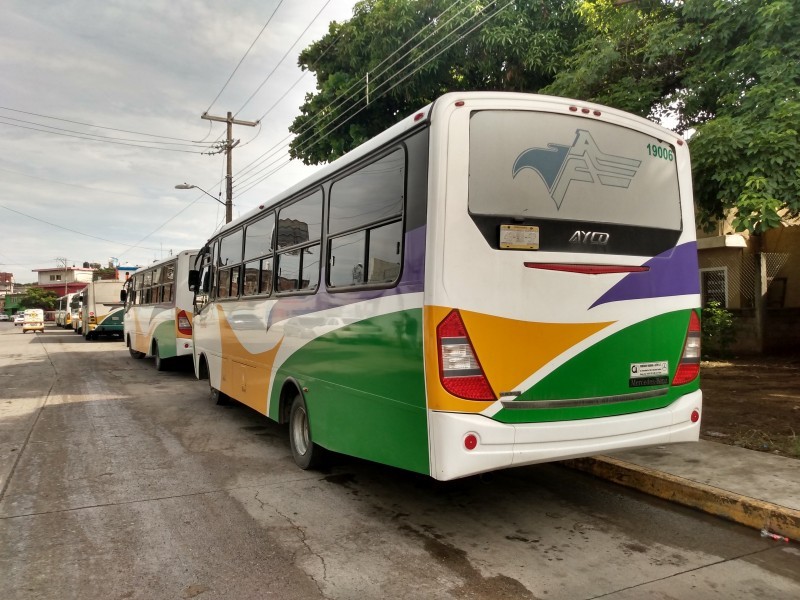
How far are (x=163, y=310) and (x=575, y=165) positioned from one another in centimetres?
1274

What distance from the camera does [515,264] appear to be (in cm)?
371

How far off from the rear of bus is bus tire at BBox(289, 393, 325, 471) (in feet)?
7.90

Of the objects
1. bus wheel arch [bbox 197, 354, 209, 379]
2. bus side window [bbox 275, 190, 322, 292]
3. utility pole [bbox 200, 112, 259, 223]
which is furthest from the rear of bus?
utility pole [bbox 200, 112, 259, 223]

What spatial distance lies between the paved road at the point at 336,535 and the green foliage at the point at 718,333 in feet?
33.4

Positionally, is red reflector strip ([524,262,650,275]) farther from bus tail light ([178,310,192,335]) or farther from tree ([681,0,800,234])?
bus tail light ([178,310,192,335])

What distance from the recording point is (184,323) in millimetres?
13312

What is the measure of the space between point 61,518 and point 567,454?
12.6ft

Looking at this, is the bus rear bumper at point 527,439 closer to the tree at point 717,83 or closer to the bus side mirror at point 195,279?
the tree at point 717,83

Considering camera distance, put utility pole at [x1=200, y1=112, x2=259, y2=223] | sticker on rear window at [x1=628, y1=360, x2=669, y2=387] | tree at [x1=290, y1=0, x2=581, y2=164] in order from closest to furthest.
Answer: sticker on rear window at [x1=628, y1=360, x2=669, y2=387] < tree at [x1=290, y1=0, x2=581, y2=164] < utility pole at [x1=200, y1=112, x2=259, y2=223]

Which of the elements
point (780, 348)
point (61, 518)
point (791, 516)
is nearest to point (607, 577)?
point (791, 516)

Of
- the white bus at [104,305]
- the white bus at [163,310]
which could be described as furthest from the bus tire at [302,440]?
the white bus at [104,305]

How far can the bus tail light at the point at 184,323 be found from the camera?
1327 centimetres

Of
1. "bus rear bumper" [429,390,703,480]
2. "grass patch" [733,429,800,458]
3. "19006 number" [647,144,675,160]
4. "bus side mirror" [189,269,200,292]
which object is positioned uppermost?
"19006 number" [647,144,675,160]

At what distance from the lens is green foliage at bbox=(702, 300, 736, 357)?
1397cm
